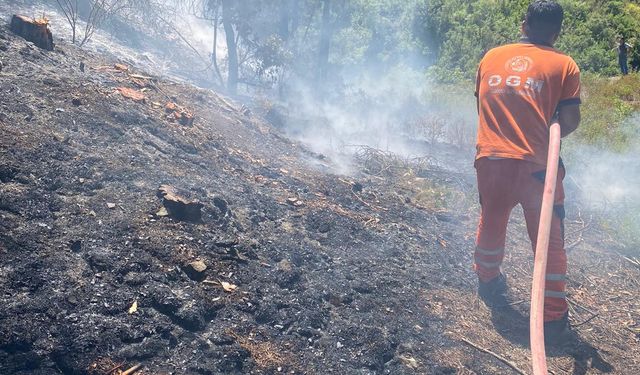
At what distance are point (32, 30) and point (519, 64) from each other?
19.4 ft

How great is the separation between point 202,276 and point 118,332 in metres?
0.67

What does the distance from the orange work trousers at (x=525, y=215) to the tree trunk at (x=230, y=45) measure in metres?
10.1

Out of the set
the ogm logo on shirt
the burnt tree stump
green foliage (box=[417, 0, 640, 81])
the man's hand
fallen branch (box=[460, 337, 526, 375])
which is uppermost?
green foliage (box=[417, 0, 640, 81])

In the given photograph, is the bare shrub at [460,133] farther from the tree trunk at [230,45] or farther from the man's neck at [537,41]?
the tree trunk at [230,45]

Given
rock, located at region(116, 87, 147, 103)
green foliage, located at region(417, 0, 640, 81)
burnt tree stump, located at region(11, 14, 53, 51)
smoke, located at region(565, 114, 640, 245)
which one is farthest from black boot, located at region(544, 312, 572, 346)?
green foliage, located at region(417, 0, 640, 81)

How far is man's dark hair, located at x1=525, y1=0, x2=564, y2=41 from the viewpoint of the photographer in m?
3.51

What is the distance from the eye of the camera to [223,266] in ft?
11.0

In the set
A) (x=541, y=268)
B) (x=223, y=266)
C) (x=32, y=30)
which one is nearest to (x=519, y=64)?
(x=541, y=268)

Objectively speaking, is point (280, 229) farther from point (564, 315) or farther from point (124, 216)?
point (564, 315)

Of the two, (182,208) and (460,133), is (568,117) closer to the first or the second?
(182,208)

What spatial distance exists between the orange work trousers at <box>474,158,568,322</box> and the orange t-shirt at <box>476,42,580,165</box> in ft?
0.33

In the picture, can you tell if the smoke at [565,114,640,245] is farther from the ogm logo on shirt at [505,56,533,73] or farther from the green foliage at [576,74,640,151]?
the ogm logo on shirt at [505,56,533,73]

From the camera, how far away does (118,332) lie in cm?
261

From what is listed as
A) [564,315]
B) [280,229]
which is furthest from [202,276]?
Result: [564,315]
